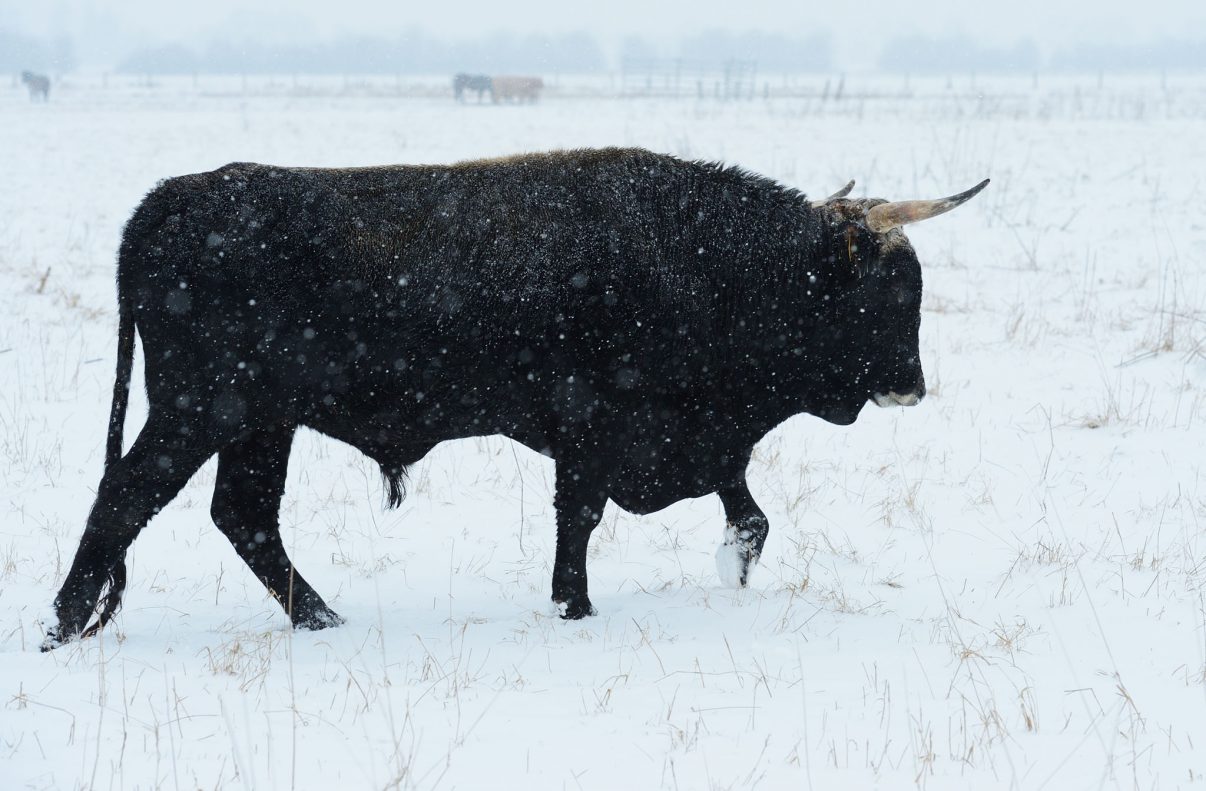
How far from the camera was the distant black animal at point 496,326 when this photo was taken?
13.0ft

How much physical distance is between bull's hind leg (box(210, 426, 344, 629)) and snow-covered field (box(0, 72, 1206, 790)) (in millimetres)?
190

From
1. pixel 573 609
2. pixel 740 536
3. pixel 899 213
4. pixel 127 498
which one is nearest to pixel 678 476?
pixel 740 536

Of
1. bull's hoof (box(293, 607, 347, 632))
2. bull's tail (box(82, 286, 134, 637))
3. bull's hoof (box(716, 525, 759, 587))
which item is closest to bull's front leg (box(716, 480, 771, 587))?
bull's hoof (box(716, 525, 759, 587))

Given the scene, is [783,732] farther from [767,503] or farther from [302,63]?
[302,63]

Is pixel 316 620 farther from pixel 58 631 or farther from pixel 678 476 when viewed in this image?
pixel 678 476

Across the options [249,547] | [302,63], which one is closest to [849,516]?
[249,547]

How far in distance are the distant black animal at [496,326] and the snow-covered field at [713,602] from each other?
420 millimetres

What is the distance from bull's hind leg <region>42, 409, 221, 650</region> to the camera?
3.94m

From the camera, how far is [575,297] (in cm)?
414

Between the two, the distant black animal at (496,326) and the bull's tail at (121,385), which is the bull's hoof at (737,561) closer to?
the distant black animal at (496,326)

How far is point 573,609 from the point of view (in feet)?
14.3

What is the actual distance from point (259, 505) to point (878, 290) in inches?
106

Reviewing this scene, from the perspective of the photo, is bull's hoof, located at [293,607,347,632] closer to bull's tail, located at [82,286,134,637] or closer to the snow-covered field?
the snow-covered field

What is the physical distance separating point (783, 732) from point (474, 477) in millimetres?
3327
